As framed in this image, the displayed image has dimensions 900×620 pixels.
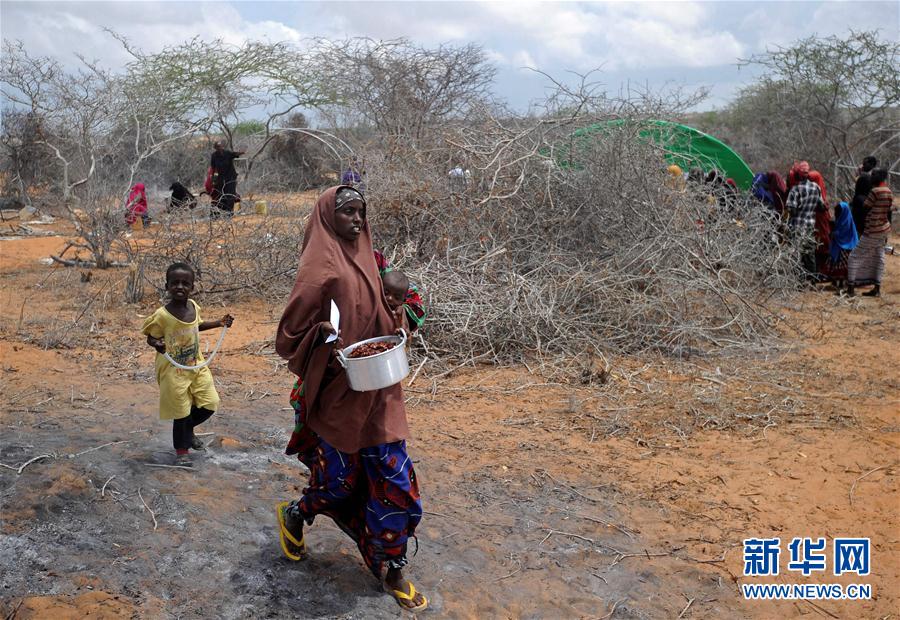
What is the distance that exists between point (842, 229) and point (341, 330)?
752cm

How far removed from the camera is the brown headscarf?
2529 mm

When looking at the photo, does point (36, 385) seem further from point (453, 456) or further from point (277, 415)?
point (453, 456)

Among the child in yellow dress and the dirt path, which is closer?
the dirt path

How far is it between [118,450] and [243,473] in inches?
23.4

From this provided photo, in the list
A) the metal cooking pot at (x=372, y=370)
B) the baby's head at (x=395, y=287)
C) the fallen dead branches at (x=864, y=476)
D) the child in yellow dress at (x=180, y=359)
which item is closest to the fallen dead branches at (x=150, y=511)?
the child in yellow dress at (x=180, y=359)

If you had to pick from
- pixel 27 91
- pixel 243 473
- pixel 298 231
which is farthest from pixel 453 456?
pixel 27 91

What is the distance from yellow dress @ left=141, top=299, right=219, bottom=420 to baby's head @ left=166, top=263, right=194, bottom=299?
9cm

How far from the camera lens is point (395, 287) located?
270 centimetres

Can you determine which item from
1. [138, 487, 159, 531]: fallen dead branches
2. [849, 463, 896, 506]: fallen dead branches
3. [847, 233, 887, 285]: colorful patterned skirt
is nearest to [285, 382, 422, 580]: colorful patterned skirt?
[138, 487, 159, 531]: fallen dead branches

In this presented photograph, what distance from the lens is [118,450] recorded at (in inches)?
144

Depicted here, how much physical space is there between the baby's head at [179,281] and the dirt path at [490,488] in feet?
2.57

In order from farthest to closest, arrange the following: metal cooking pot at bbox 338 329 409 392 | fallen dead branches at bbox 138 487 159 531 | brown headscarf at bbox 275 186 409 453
→ fallen dead branches at bbox 138 487 159 531 < brown headscarf at bbox 275 186 409 453 < metal cooking pot at bbox 338 329 409 392

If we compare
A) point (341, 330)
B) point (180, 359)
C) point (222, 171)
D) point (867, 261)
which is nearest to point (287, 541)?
point (341, 330)

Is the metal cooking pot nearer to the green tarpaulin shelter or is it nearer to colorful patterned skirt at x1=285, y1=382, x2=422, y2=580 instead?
colorful patterned skirt at x1=285, y1=382, x2=422, y2=580
